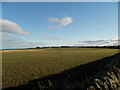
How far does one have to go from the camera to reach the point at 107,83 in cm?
565

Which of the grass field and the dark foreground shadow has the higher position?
the dark foreground shadow

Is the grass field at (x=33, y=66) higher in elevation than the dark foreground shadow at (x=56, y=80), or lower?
lower

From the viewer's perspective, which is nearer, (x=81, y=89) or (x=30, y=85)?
(x=81, y=89)

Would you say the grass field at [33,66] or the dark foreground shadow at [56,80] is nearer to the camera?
the dark foreground shadow at [56,80]

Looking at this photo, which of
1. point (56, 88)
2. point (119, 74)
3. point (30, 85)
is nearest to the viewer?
point (56, 88)

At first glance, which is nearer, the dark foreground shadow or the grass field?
the dark foreground shadow

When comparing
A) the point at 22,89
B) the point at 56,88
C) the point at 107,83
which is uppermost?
the point at 107,83

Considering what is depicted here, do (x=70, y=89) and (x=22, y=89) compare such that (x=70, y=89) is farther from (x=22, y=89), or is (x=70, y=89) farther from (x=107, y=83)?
(x=22, y=89)

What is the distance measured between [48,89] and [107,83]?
2.79 meters

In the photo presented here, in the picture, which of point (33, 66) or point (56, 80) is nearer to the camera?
point (56, 80)

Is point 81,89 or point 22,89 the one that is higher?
point 81,89

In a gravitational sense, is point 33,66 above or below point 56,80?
below

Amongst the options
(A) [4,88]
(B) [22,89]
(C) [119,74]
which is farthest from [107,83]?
(A) [4,88]

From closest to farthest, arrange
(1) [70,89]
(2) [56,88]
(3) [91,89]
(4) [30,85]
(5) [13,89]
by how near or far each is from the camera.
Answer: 1. (3) [91,89]
2. (1) [70,89]
3. (2) [56,88]
4. (5) [13,89]
5. (4) [30,85]
